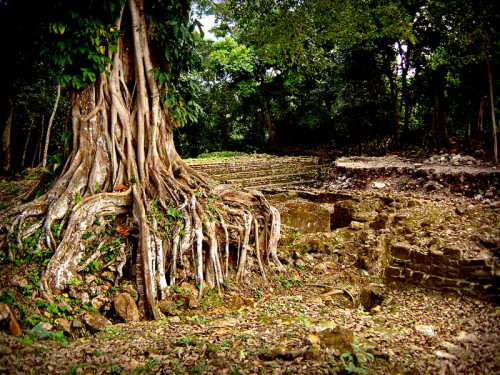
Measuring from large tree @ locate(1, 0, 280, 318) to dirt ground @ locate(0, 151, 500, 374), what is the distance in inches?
13.0

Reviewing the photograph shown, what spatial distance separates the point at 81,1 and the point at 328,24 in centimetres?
464

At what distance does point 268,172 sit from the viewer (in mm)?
9023

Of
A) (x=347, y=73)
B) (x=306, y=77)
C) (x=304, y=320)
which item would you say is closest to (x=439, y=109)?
(x=347, y=73)

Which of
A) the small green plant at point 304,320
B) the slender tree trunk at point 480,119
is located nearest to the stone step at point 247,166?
the slender tree trunk at point 480,119

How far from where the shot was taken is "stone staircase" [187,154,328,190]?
8180mm

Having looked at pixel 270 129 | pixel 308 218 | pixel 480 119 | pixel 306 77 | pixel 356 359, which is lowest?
pixel 356 359

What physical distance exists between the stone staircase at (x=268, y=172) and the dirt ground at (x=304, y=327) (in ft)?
12.9

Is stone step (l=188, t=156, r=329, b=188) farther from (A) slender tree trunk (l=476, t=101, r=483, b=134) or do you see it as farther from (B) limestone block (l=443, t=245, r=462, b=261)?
(B) limestone block (l=443, t=245, r=462, b=261)

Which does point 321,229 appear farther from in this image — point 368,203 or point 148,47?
point 148,47

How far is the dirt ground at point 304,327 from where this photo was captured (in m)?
1.78

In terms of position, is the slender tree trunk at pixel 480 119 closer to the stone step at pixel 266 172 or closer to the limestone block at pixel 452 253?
the stone step at pixel 266 172

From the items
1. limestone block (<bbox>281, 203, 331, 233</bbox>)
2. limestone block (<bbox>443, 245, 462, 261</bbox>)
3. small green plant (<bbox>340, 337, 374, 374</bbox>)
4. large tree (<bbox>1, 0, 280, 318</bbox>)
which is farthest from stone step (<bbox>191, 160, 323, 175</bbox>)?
small green plant (<bbox>340, 337, 374, 374</bbox>)

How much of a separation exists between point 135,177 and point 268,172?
5.87m

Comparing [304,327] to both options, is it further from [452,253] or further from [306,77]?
[306,77]
